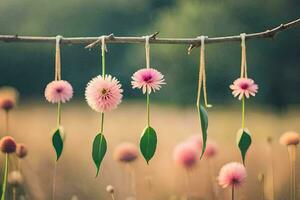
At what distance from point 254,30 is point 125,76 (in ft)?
1.64

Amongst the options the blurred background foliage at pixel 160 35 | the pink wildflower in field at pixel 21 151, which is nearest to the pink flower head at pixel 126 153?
the pink wildflower in field at pixel 21 151

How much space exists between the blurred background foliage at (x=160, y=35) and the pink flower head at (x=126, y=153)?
1.09m

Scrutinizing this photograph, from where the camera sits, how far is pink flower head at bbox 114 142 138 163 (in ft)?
3.26

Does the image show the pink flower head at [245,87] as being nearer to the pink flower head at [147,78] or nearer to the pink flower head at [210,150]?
the pink flower head at [147,78]

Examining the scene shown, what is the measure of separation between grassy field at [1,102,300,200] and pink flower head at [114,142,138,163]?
41 millimetres

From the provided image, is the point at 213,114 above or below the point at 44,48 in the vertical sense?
below

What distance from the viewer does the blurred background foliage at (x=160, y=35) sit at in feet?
7.36

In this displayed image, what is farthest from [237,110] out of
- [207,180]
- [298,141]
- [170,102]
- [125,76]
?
[298,141]

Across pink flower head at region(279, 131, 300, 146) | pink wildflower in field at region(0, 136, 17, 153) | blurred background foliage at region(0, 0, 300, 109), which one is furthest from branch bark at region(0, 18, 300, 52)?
blurred background foliage at region(0, 0, 300, 109)

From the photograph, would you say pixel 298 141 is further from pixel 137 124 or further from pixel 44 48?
pixel 44 48

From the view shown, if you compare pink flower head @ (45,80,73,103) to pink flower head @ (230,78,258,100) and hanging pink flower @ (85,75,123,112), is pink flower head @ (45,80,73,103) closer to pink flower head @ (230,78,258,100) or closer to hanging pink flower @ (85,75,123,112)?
hanging pink flower @ (85,75,123,112)

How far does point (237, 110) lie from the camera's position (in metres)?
2.74

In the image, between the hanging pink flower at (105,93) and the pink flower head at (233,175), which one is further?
the pink flower head at (233,175)

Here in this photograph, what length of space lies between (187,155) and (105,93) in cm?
39
